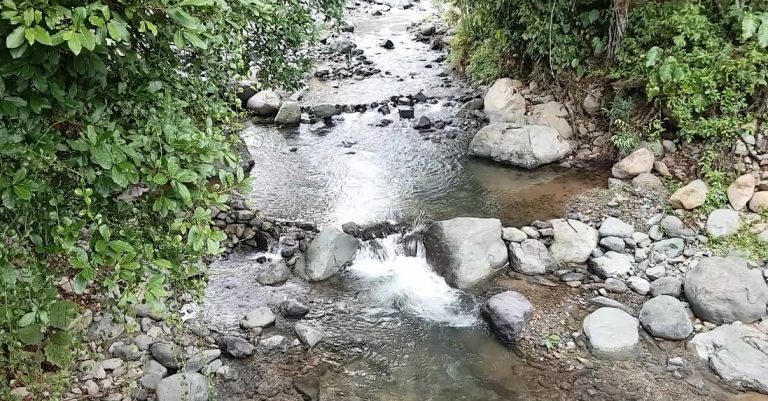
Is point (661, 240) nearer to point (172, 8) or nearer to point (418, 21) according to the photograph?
point (172, 8)

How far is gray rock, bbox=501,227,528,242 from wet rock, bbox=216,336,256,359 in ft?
10.7

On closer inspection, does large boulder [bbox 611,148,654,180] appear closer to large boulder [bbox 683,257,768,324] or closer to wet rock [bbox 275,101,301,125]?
large boulder [bbox 683,257,768,324]

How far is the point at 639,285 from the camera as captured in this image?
5914 mm

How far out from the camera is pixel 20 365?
3227 millimetres

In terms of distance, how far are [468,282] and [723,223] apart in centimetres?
306

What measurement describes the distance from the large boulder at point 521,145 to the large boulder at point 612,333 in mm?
3614

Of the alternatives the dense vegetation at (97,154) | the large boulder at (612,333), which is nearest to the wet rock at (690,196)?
the large boulder at (612,333)

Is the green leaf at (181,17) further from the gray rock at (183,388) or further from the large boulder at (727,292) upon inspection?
the large boulder at (727,292)

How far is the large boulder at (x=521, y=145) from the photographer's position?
8.62 metres

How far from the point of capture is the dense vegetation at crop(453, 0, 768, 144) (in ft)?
22.7

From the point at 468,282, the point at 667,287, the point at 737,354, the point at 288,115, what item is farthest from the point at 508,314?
the point at 288,115

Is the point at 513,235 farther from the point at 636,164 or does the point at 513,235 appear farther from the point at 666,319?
the point at 636,164

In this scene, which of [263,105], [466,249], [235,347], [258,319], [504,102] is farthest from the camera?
[263,105]

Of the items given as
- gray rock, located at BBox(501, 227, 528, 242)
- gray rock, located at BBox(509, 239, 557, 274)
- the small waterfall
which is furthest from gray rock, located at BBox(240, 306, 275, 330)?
gray rock, located at BBox(501, 227, 528, 242)
